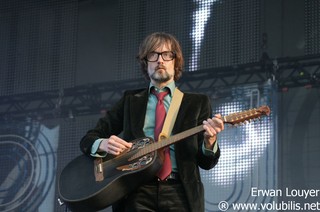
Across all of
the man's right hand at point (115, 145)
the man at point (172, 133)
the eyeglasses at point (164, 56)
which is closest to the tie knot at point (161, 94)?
the man at point (172, 133)

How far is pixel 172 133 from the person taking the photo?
2.69 meters

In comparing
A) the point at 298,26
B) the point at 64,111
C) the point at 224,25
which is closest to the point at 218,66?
the point at 224,25

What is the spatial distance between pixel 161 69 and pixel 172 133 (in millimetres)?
276

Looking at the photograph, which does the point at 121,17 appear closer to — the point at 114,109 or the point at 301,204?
the point at 301,204

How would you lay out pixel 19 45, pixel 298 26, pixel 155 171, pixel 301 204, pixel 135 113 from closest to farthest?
pixel 155 171, pixel 135 113, pixel 301 204, pixel 298 26, pixel 19 45

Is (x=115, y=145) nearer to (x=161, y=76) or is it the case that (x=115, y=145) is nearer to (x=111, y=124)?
(x=111, y=124)

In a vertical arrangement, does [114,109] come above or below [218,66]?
below

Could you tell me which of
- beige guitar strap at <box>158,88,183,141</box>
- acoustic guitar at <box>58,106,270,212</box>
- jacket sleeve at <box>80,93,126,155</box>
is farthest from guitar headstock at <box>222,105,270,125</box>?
jacket sleeve at <box>80,93,126,155</box>

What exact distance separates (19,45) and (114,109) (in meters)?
3.40

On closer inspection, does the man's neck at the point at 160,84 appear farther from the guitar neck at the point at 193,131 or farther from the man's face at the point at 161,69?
the guitar neck at the point at 193,131

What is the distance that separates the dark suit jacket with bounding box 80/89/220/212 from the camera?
8.57 ft

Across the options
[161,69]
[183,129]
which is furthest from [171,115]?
[161,69]

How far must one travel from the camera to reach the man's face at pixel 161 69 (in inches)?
109

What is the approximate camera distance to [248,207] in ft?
15.8
